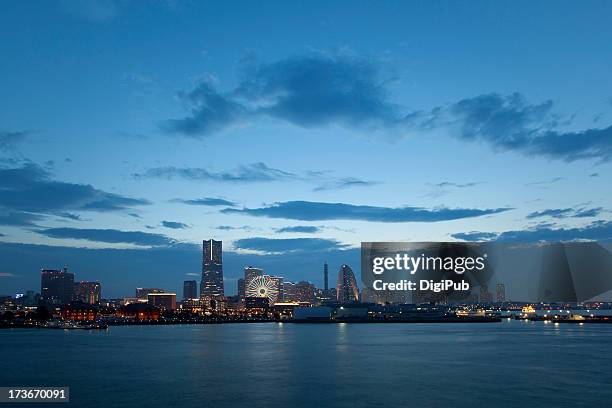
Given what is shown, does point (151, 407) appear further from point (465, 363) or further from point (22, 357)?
point (22, 357)

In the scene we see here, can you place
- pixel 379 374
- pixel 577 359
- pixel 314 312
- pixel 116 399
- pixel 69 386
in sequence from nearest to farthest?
pixel 116 399, pixel 69 386, pixel 379 374, pixel 577 359, pixel 314 312

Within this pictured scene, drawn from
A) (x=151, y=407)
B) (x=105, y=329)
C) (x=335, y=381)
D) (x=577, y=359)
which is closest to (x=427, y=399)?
(x=335, y=381)

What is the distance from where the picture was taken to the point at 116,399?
30.9m

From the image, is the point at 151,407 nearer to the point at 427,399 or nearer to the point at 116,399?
the point at 116,399

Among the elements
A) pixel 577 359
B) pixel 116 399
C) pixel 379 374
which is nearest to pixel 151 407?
pixel 116 399

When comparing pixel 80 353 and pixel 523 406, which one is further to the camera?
pixel 80 353

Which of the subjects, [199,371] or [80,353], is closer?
[199,371]

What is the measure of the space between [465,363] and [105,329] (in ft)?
347

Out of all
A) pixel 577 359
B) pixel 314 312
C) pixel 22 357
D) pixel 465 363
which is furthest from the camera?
pixel 314 312

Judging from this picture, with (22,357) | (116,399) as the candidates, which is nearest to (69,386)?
(116,399)

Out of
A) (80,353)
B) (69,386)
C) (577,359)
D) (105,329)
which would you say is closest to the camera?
(69,386)

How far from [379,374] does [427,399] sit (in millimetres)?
9896

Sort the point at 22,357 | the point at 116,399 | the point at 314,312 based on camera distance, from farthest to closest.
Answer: the point at 314,312
the point at 22,357
the point at 116,399

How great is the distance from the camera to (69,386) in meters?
35.3
